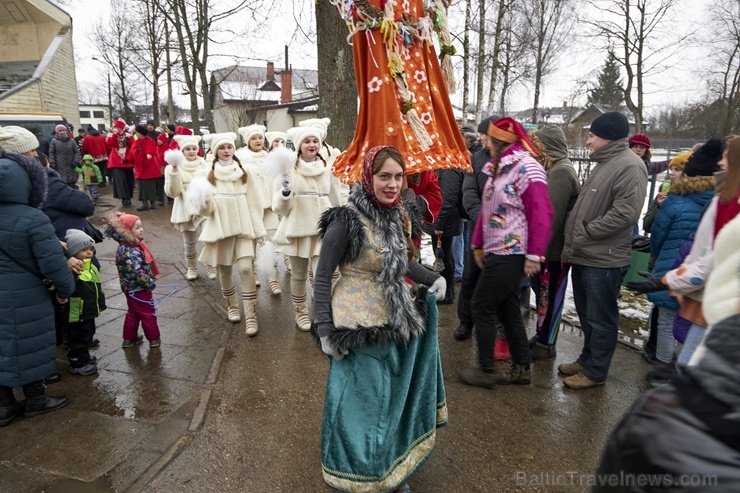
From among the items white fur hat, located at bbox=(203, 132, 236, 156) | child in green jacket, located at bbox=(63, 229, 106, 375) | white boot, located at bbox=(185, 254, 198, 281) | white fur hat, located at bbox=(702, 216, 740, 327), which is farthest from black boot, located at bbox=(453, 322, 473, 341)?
white boot, located at bbox=(185, 254, 198, 281)

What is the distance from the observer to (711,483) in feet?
2.49

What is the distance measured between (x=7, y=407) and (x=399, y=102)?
11.8 feet

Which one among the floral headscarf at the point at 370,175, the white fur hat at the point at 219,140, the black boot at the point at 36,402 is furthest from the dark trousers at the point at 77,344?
the floral headscarf at the point at 370,175

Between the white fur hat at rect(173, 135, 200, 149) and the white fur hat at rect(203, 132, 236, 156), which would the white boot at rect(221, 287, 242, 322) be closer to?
the white fur hat at rect(203, 132, 236, 156)

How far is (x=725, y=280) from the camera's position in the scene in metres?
1.77

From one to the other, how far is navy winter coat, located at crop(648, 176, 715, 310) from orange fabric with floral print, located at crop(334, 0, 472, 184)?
6.81ft

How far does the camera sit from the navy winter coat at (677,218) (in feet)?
12.3

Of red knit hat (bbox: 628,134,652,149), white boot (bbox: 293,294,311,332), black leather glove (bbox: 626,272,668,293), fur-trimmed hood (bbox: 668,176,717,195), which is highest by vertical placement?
red knit hat (bbox: 628,134,652,149)

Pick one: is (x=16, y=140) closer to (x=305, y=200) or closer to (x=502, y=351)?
(x=305, y=200)

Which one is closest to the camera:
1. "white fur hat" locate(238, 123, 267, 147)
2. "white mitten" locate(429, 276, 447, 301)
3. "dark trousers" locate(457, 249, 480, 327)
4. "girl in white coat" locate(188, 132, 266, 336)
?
"white mitten" locate(429, 276, 447, 301)

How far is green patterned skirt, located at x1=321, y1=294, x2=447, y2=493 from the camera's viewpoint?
7.74ft

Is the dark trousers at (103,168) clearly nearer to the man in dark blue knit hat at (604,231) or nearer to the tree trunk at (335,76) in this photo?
the tree trunk at (335,76)

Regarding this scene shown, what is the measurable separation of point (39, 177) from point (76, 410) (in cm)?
181

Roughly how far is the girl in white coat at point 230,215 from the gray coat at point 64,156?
26.1 ft
